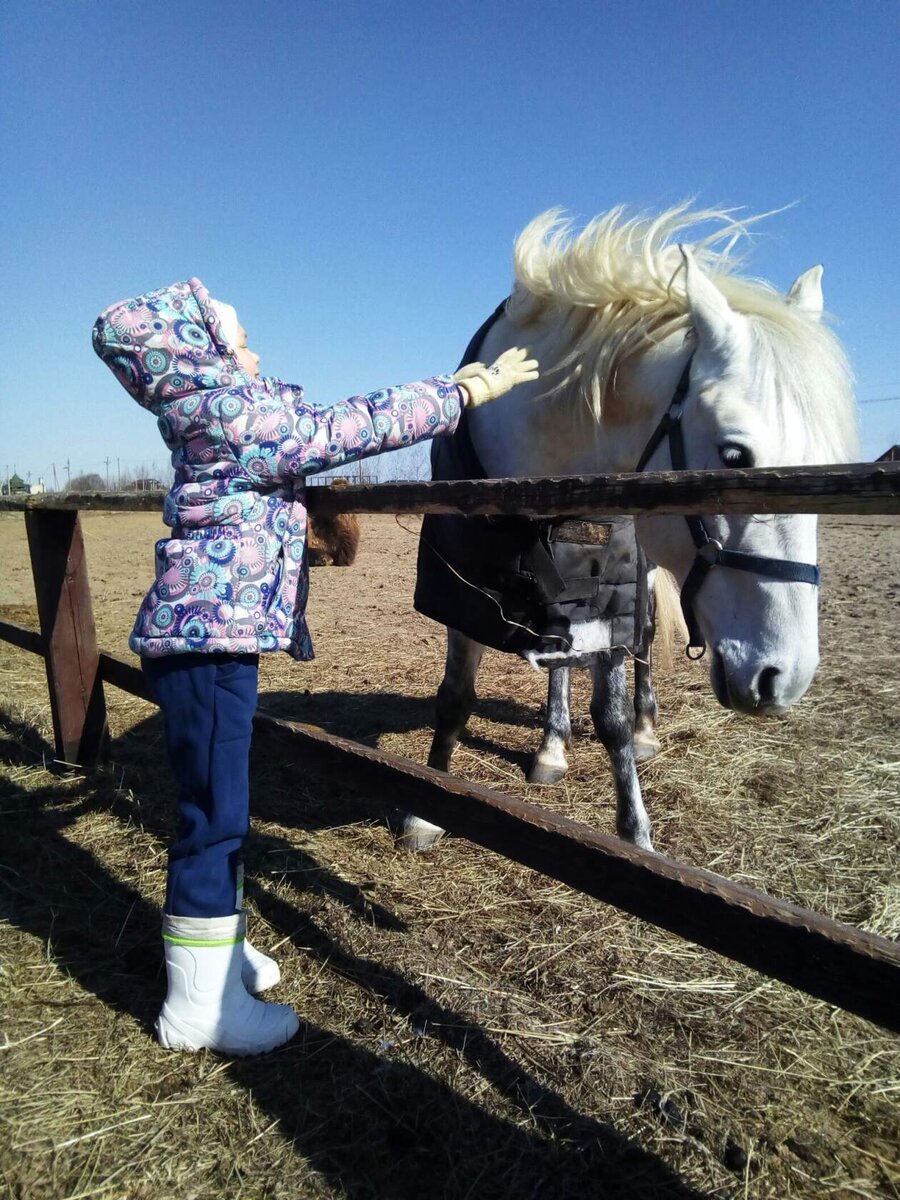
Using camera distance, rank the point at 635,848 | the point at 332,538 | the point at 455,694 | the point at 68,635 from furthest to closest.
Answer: the point at 68,635 < the point at 455,694 < the point at 332,538 < the point at 635,848

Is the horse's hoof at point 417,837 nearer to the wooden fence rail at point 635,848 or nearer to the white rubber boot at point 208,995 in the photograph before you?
the wooden fence rail at point 635,848

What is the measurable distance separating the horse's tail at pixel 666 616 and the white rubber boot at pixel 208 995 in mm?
2856

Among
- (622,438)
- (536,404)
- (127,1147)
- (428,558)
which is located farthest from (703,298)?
(127,1147)

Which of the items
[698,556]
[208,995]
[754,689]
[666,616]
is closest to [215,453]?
[698,556]

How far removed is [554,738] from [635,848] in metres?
2.44

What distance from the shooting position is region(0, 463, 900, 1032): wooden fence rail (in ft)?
3.70

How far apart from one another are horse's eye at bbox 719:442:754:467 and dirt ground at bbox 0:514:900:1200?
1.47 m

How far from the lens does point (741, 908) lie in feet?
4.20

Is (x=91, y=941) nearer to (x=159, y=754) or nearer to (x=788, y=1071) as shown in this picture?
(x=159, y=754)

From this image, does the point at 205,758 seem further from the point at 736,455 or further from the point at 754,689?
the point at 736,455

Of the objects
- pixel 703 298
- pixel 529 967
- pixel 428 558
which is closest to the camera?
pixel 703 298

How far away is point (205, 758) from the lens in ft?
5.98

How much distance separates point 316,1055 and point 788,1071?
121 centimetres

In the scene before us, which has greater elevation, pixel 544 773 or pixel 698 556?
pixel 698 556
